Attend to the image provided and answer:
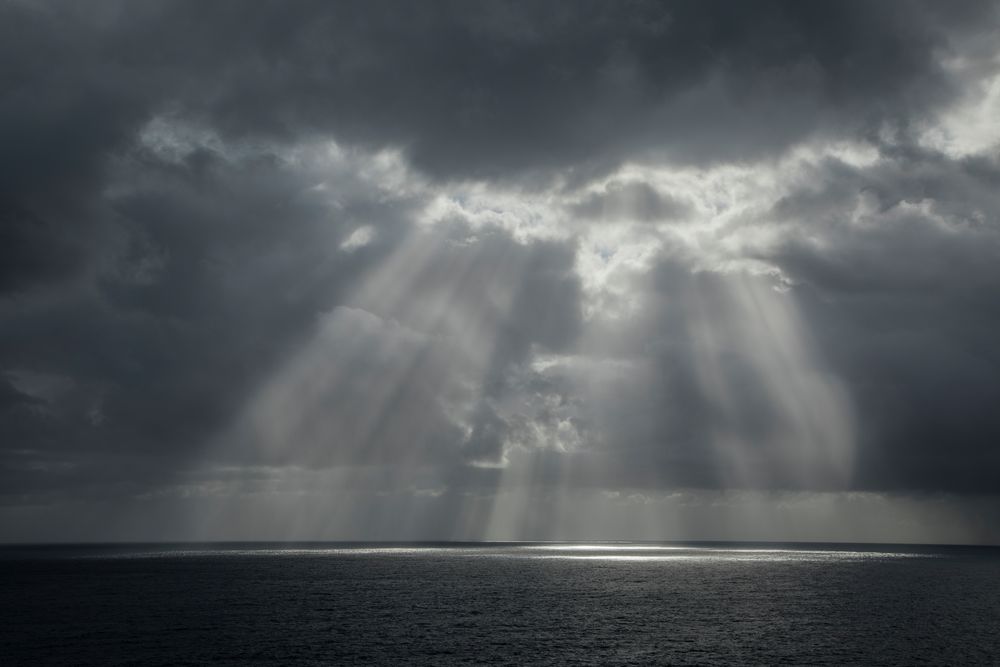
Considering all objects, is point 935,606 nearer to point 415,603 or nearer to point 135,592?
point 415,603

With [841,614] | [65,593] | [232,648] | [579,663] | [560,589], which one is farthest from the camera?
[560,589]

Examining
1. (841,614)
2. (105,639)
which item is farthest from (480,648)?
(841,614)

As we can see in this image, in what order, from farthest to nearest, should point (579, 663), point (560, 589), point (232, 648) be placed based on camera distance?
1. point (560, 589)
2. point (232, 648)
3. point (579, 663)

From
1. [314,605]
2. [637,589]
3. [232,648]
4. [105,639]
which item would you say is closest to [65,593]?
[314,605]

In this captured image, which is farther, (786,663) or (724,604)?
(724,604)

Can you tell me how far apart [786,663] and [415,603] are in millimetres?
73201

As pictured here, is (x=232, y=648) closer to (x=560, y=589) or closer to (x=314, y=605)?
(x=314, y=605)

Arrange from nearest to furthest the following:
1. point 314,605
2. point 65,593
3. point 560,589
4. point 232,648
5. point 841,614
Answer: point 232,648 → point 841,614 → point 314,605 → point 65,593 → point 560,589

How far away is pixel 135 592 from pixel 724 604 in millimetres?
117818

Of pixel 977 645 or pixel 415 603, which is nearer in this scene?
pixel 977 645

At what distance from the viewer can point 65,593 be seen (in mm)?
159000

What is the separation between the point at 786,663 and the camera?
276ft

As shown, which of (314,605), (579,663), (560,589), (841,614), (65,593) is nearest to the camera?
(579,663)

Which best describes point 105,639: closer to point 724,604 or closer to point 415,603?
point 415,603
